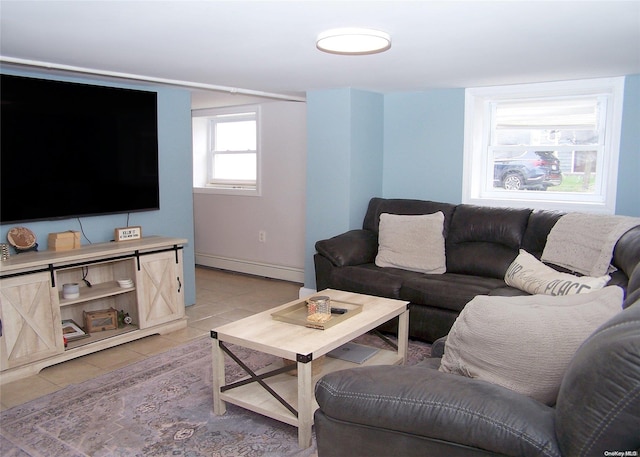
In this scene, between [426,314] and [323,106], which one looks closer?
[426,314]

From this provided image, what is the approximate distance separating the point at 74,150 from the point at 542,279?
3.29m

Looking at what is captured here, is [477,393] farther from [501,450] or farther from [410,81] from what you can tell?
[410,81]

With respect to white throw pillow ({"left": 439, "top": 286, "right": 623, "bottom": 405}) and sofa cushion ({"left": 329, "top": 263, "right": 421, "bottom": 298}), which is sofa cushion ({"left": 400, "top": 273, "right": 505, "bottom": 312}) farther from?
white throw pillow ({"left": 439, "top": 286, "right": 623, "bottom": 405})

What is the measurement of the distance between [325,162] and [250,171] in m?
1.62

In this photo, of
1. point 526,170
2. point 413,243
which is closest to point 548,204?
point 526,170

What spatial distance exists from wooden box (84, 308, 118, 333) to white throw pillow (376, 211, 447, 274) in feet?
6.82

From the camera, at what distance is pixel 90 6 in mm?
2064

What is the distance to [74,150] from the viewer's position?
357 cm

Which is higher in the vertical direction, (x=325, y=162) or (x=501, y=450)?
(x=325, y=162)

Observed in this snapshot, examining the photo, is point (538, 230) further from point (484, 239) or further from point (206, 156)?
point (206, 156)

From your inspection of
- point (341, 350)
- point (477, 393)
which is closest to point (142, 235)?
point (341, 350)

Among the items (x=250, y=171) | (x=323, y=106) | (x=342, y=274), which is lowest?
(x=342, y=274)

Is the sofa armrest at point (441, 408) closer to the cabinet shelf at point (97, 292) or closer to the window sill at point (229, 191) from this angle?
the cabinet shelf at point (97, 292)

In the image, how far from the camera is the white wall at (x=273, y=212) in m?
5.37
